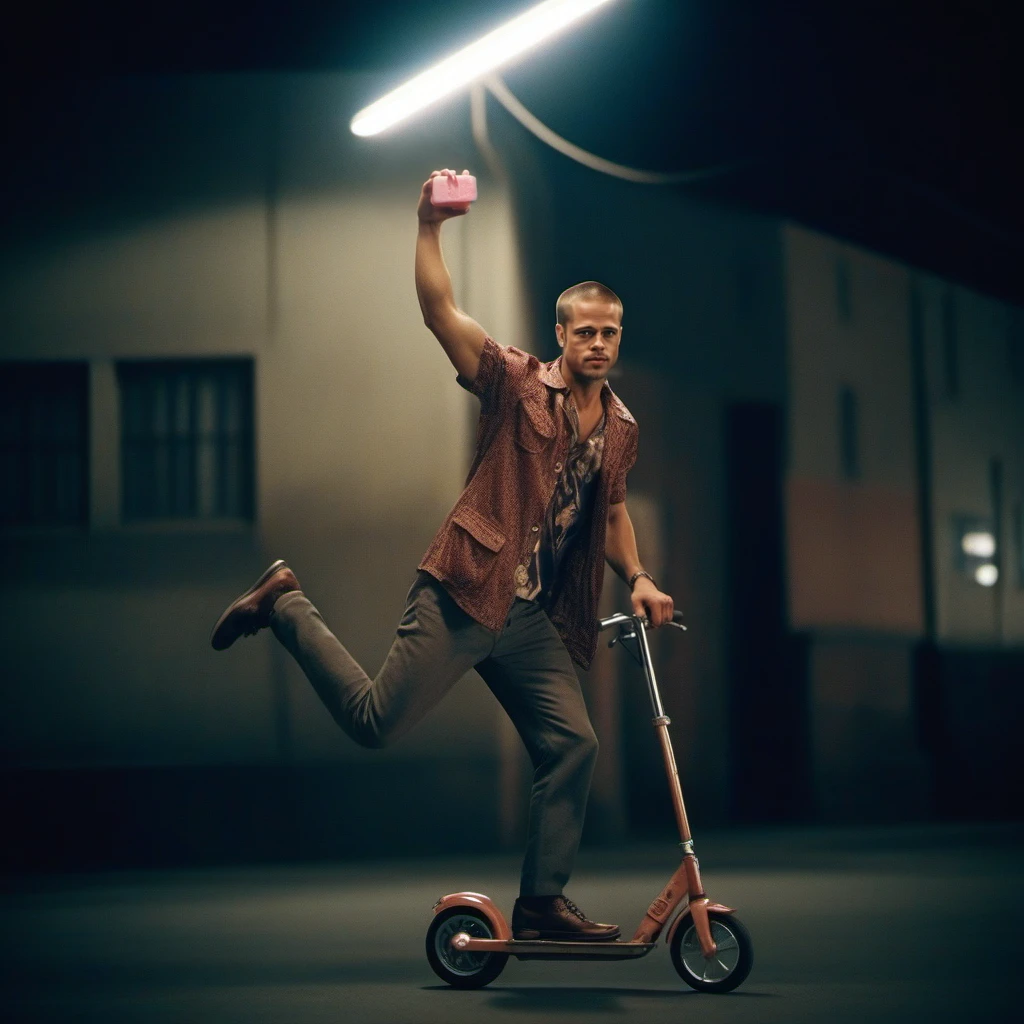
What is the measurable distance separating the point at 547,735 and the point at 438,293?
1.49 meters

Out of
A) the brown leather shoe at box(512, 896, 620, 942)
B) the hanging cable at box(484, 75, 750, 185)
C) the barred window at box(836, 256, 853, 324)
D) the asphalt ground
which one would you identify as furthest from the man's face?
the barred window at box(836, 256, 853, 324)

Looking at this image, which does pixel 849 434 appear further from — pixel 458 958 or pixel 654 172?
pixel 458 958

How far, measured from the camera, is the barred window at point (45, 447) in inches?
427

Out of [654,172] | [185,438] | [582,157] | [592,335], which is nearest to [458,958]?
[592,335]

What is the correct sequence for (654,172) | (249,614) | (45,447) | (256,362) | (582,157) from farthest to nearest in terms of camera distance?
(654,172) → (582,157) → (45,447) → (256,362) → (249,614)

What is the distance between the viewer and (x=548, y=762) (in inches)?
219

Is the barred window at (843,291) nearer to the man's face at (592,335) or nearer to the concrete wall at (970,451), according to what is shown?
the concrete wall at (970,451)

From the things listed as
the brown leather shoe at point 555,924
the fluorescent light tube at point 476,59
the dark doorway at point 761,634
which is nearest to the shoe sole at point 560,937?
the brown leather shoe at point 555,924

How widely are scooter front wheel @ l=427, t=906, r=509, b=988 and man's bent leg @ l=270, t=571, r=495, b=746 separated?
2.20 feet

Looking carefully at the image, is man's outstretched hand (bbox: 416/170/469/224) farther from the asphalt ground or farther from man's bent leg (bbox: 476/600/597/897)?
the asphalt ground

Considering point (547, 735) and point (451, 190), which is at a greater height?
point (451, 190)

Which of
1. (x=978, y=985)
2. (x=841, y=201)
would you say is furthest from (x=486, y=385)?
(x=841, y=201)

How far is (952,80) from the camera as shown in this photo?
1224 cm

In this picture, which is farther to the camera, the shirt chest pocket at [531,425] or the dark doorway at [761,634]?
the dark doorway at [761,634]
